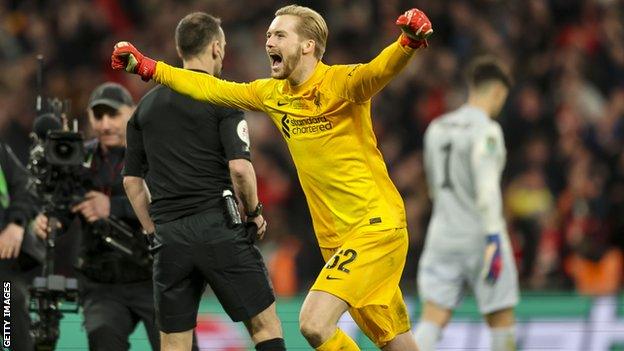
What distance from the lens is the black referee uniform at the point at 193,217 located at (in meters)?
7.27

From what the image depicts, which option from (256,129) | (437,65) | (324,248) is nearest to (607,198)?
(437,65)

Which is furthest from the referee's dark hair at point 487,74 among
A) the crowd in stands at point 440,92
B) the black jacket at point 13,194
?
the crowd in stands at point 440,92

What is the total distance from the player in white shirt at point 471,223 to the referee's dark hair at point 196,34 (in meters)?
2.36

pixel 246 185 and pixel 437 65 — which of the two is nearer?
pixel 246 185

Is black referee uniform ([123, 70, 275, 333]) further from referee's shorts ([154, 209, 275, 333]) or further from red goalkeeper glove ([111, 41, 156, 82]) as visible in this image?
red goalkeeper glove ([111, 41, 156, 82])

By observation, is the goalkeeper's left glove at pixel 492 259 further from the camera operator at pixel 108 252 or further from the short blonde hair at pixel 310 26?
the short blonde hair at pixel 310 26

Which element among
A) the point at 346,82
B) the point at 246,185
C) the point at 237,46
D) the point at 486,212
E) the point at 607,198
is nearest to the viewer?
the point at 346,82

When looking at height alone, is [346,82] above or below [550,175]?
above

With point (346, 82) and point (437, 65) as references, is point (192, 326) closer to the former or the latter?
point (346, 82)

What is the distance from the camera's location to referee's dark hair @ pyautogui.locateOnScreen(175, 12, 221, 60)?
24.2 ft

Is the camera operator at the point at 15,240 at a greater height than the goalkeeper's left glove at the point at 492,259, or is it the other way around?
the camera operator at the point at 15,240

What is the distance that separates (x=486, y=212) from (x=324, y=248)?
202cm

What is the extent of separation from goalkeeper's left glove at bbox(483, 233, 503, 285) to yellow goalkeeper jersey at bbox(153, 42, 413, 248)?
1920mm

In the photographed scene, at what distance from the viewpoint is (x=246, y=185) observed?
23.7 ft
